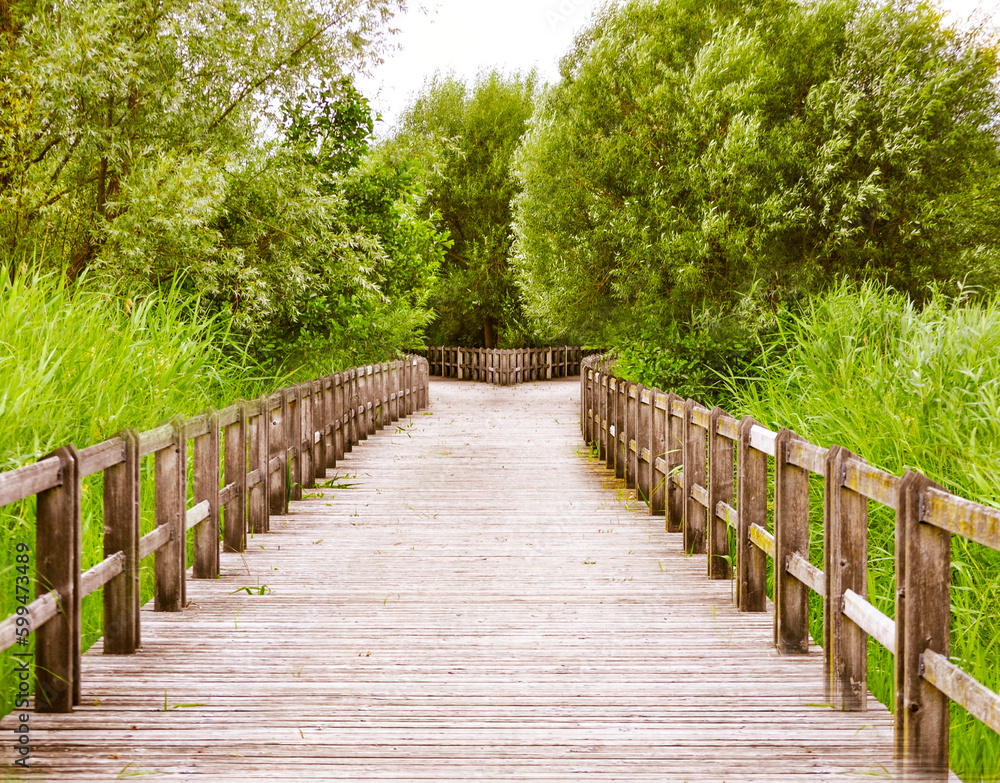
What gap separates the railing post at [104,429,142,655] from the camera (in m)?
4.32

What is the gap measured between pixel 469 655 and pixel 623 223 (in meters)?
10.9

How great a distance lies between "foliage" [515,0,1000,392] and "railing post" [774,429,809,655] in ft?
27.8

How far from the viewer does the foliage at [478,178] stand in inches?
1265

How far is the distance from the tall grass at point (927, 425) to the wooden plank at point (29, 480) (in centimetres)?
376

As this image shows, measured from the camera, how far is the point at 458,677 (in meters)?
4.20

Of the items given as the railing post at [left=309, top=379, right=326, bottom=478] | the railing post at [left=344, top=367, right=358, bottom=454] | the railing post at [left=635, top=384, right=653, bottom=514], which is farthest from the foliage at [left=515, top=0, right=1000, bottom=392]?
the railing post at [left=309, top=379, right=326, bottom=478]

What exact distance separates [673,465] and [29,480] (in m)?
5.47

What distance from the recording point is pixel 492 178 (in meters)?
32.1

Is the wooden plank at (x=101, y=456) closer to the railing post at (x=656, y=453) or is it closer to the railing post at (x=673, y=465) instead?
the railing post at (x=673, y=465)

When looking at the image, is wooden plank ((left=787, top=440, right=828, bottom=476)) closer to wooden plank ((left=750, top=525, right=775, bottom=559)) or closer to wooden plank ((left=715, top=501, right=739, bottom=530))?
wooden plank ((left=750, top=525, right=775, bottom=559))

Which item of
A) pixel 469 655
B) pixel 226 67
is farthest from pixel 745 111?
pixel 469 655

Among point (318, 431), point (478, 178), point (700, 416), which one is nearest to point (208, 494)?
point (700, 416)

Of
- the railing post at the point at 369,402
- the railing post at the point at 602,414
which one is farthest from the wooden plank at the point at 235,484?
the railing post at the point at 369,402

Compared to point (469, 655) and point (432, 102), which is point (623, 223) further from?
point (432, 102)
